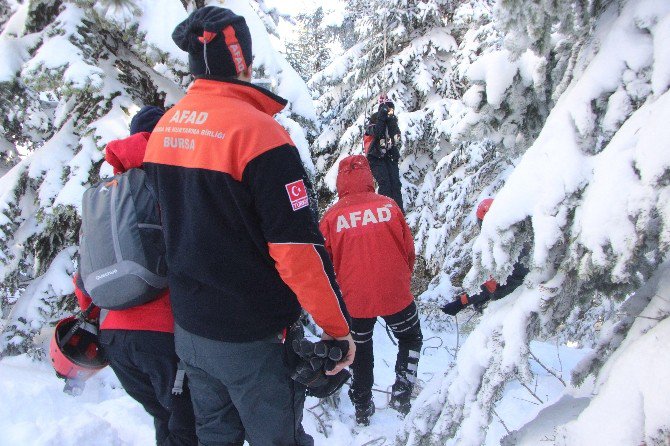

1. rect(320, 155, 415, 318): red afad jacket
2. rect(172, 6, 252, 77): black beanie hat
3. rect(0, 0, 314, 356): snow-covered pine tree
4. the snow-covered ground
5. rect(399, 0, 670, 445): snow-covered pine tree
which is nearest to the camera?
rect(399, 0, 670, 445): snow-covered pine tree

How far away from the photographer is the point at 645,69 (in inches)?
53.9

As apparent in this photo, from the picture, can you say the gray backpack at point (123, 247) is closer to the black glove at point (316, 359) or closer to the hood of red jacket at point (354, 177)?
the black glove at point (316, 359)

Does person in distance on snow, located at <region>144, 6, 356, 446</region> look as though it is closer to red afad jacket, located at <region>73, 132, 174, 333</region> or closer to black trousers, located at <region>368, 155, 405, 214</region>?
red afad jacket, located at <region>73, 132, 174, 333</region>

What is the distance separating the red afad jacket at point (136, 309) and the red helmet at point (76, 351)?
9.8 inches

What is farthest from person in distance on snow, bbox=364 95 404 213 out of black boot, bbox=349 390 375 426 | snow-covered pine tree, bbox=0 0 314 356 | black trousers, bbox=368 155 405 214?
black boot, bbox=349 390 375 426

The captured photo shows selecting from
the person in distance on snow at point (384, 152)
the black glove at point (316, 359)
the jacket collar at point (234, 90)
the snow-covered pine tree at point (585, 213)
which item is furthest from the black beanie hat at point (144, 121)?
the person in distance on snow at point (384, 152)

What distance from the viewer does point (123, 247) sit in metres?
2.36

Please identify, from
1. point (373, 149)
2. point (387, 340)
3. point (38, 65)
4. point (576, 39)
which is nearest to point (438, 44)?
point (373, 149)

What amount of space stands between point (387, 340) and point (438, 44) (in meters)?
8.84

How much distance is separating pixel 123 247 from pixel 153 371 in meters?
0.72

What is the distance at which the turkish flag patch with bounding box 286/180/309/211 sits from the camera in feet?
6.50

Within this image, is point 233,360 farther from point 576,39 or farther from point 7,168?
point 7,168

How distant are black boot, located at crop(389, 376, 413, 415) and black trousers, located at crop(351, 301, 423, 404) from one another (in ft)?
0.05

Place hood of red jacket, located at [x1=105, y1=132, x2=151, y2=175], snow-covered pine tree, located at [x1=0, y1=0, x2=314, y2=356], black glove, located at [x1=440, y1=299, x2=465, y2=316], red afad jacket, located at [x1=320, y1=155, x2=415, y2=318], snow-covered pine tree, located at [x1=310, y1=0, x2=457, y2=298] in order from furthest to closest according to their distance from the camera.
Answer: snow-covered pine tree, located at [x1=310, y1=0, x2=457, y2=298], black glove, located at [x1=440, y1=299, x2=465, y2=316], snow-covered pine tree, located at [x1=0, y1=0, x2=314, y2=356], red afad jacket, located at [x1=320, y1=155, x2=415, y2=318], hood of red jacket, located at [x1=105, y1=132, x2=151, y2=175]
